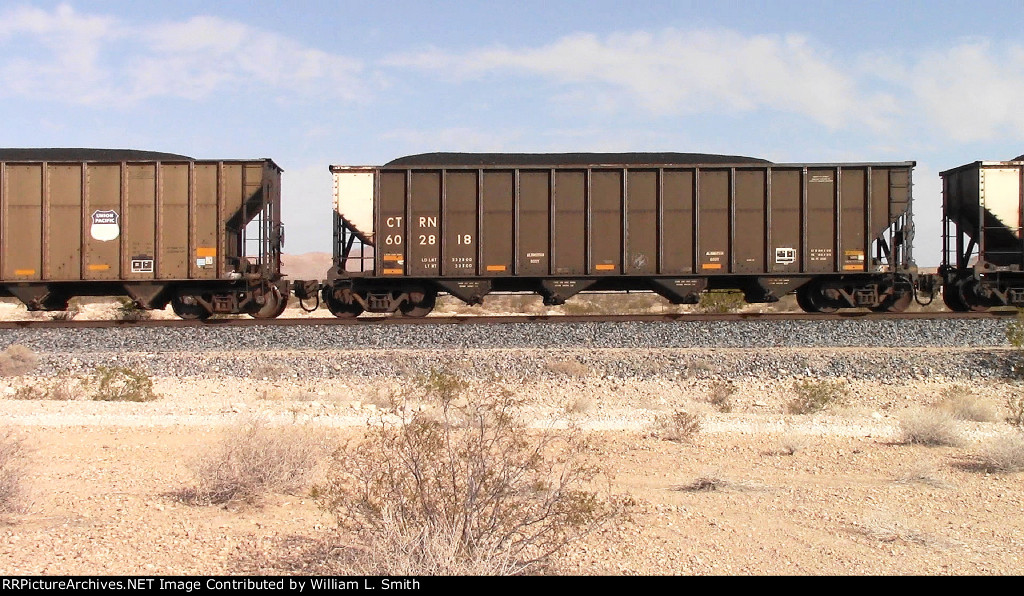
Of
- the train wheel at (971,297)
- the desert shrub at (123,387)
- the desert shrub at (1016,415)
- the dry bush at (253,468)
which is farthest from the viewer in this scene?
the train wheel at (971,297)

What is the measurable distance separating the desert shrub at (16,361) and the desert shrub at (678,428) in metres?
9.90

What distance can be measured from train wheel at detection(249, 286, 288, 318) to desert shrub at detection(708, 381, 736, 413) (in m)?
10.4

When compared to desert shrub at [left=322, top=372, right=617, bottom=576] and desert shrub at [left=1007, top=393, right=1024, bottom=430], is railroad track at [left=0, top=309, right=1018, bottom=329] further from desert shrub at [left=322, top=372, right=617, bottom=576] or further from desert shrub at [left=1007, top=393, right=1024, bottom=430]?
desert shrub at [left=322, top=372, right=617, bottom=576]

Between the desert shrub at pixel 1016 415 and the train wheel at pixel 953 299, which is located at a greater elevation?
the train wheel at pixel 953 299

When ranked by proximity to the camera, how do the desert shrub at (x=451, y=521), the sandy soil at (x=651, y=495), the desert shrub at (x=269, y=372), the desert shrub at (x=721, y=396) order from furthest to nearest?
1. the desert shrub at (x=269, y=372)
2. the desert shrub at (x=721, y=396)
3. the sandy soil at (x=651, y=495)
4. the desert shrub at (x=451, y=521)

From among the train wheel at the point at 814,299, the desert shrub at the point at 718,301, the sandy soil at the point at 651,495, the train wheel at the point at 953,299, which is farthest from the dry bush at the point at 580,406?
the desert shrub at the point at 718,301

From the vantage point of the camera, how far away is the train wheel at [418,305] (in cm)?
1789

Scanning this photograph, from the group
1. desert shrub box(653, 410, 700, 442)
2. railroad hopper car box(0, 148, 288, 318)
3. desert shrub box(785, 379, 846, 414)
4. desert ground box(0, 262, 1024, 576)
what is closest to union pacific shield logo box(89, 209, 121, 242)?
railroad hopper car box(0, 148, 288, 318)

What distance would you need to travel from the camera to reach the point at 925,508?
6012mm

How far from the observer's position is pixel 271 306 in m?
18.1

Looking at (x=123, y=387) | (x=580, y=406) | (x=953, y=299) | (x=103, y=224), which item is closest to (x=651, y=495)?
(x=580, y=406)

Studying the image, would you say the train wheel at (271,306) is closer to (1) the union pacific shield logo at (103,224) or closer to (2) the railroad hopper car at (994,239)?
(1) the union pacific shield logo at (103,224)

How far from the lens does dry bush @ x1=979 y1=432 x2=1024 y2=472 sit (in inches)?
281

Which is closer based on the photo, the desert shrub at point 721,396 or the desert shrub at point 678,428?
the desert shrub at point 678,428
